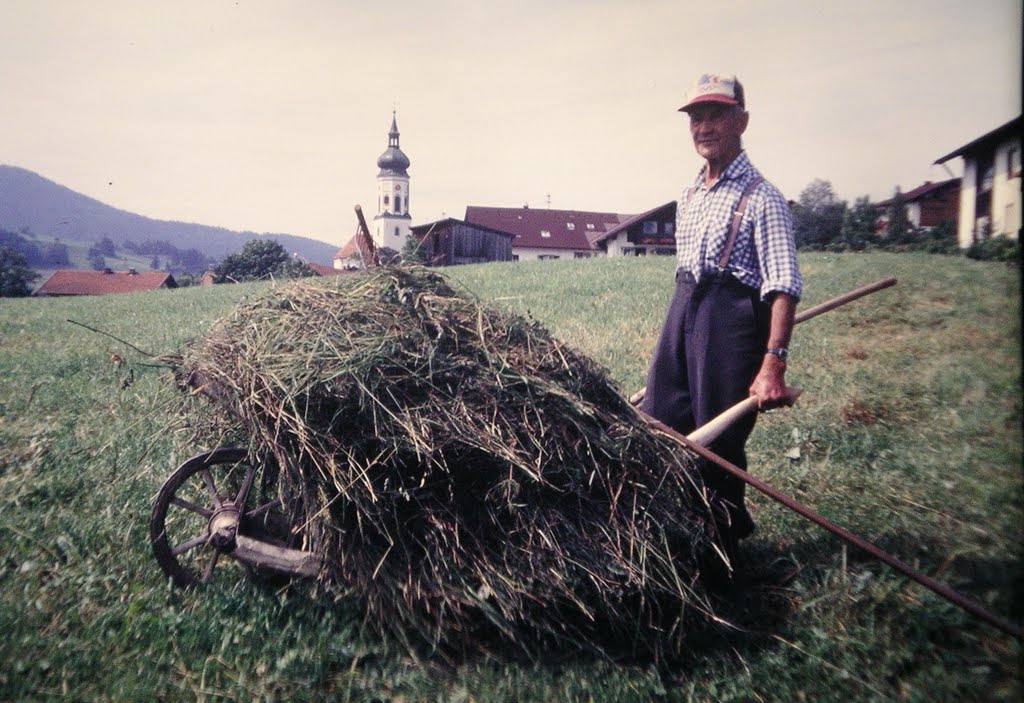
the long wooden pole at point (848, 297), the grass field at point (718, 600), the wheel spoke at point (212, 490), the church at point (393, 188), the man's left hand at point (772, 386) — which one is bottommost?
the grass field at point (718, 600)

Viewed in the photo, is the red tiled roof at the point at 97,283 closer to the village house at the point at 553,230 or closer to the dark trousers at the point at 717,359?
the village house at the point at 553,230

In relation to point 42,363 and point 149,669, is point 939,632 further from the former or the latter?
point 42,363

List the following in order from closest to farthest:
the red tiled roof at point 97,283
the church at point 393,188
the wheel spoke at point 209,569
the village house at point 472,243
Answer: the wheel spoke at point 209,569
the village house at point 472,243
the red tiled roof at point 97,283
the church at point 393,188

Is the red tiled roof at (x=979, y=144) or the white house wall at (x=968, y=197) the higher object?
the red tiled roof at (x=979, y=144)

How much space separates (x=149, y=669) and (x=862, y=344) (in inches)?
362

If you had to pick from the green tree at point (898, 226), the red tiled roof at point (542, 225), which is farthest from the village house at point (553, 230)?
the green tree at point (898, 226)

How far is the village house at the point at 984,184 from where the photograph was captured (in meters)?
25.7

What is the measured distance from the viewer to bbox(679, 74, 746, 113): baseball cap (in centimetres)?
279

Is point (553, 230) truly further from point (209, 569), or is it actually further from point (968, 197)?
point (209, 569)

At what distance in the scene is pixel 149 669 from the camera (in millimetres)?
2562

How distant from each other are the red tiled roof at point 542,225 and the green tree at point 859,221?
27.2 m

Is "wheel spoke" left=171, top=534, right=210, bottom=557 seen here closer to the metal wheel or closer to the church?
the metal wheel

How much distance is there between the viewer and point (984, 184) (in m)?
29.7

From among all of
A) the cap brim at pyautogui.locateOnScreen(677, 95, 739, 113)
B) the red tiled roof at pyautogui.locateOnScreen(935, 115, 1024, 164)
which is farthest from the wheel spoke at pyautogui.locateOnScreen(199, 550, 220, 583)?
the red tiled roof at pyautogui.locateOnScreen(935, 115, 1024, 164)
